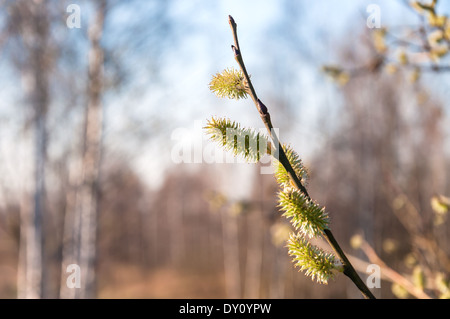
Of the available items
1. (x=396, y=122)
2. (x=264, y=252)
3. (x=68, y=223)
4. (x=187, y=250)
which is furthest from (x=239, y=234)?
(x=68, y=223)

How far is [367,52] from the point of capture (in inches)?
342

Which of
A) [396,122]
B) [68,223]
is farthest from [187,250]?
[68,223]

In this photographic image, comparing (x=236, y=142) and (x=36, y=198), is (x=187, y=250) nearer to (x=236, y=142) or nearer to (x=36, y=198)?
(x=36, y=198)

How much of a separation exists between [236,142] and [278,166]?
9 centimetres

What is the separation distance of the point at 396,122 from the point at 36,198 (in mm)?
8153

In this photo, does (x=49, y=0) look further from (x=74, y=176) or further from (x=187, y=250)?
(x=187, y=250)

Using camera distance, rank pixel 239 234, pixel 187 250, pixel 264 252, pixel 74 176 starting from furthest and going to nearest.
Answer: pixel 187 250 < pixel 239 234 < pixel 264 252 < pixel 74 176

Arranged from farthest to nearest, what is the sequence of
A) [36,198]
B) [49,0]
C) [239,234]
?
[239,234] < [49,0] < [36,198]

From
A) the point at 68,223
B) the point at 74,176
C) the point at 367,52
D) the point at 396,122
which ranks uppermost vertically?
the point at 367,52

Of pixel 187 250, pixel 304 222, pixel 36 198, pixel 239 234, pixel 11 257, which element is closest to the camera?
pixel 304 222

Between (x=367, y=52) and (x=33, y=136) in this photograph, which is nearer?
Answer: (x=33, y=136)

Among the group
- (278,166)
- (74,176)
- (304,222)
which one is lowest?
(304,222)

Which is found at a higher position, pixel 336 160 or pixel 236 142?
pixel 336 160

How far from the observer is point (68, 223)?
483 centimetres
